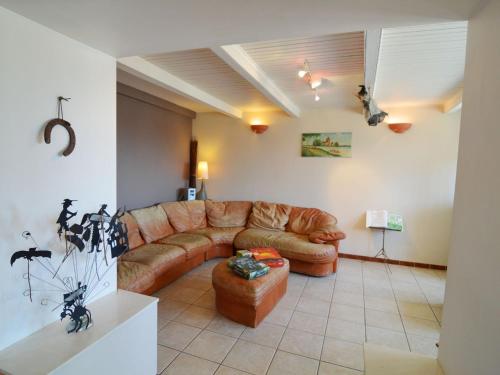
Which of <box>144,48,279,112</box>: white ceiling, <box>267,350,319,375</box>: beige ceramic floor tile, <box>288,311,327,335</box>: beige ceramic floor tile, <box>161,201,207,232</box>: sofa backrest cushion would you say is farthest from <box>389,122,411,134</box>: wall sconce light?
<box>267,350,319,375</box>: beige ceramic floor tile

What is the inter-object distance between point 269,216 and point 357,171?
1.64 m

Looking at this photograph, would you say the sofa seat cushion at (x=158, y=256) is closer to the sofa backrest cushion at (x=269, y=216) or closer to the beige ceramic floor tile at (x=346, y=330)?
the sofa backrest cushion at (x=269, y=216)

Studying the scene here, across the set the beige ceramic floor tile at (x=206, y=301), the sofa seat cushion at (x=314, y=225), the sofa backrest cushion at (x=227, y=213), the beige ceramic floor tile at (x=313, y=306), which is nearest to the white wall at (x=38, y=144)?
the beige ceramic floor tile at (x=206, y=301)

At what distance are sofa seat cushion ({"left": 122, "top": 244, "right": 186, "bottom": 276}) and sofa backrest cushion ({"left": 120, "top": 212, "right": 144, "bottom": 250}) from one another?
122mm

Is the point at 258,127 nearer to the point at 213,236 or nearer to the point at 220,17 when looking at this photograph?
the point at 213,236

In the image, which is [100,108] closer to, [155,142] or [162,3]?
[162,3]

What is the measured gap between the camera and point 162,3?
123 cm

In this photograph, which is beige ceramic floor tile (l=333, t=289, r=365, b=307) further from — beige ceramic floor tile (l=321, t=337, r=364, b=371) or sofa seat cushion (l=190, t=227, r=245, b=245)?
sofa seat cushion (l=190, t=227, r=245, b=245)

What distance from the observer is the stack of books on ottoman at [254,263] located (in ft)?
8.85

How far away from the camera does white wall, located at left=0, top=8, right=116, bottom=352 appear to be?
1299 mm

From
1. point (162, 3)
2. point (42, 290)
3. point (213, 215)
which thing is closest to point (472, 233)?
point (162, 3)

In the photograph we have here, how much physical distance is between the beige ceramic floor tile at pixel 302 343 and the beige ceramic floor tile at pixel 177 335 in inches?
31.7

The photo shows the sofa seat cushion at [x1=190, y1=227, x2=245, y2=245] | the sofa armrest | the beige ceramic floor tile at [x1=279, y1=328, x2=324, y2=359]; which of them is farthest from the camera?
the sofa seat cushion at [x1=190, y1=227, x2=245, y2=245]

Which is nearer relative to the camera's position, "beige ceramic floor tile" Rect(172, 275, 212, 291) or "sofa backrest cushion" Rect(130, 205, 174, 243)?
"beige ceramic floor tile" Rect(172, 275, 212, 291)
